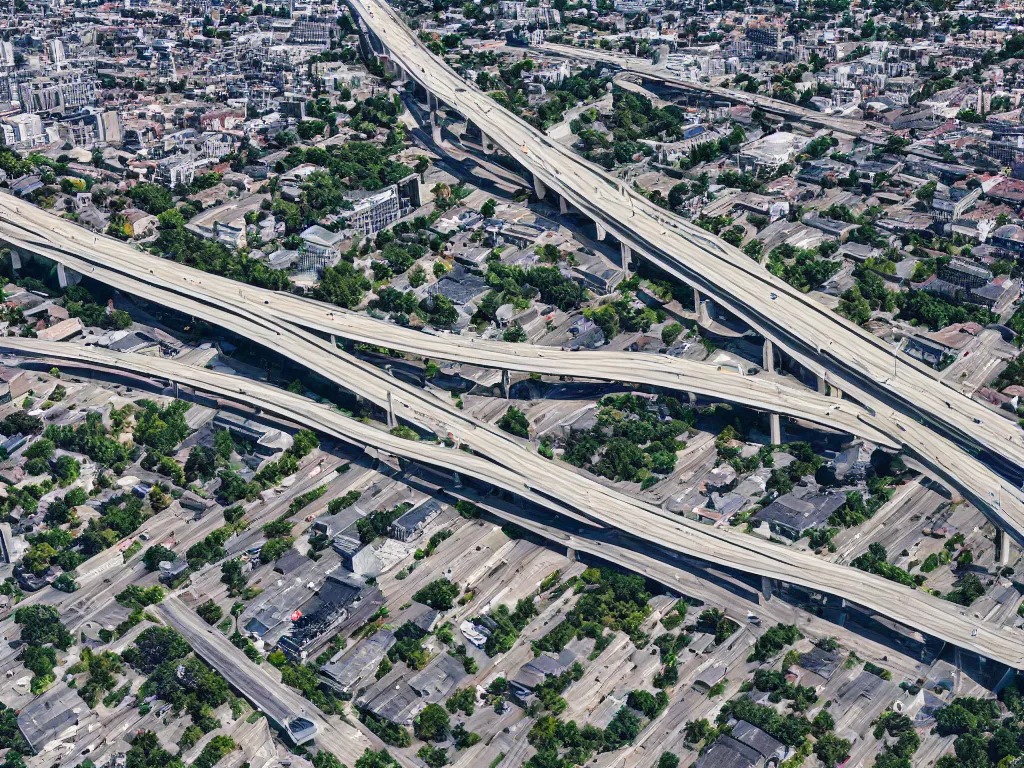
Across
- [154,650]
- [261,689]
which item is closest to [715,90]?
[154,650]

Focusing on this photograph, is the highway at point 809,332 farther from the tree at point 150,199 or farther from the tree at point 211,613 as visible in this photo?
the tree at point 211,613

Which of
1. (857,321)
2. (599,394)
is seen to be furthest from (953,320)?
(599,394)

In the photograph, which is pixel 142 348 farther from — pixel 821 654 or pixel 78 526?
pixel 821 654

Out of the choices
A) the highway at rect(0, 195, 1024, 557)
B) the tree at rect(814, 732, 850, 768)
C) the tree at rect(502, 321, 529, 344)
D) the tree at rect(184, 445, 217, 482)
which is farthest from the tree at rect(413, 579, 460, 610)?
the tree at rect(502, 321, 529, 344)

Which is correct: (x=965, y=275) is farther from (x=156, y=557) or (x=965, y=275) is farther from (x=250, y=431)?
(x=156, y=557)

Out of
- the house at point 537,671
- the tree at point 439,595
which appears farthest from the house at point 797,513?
the tree at point 439,595
